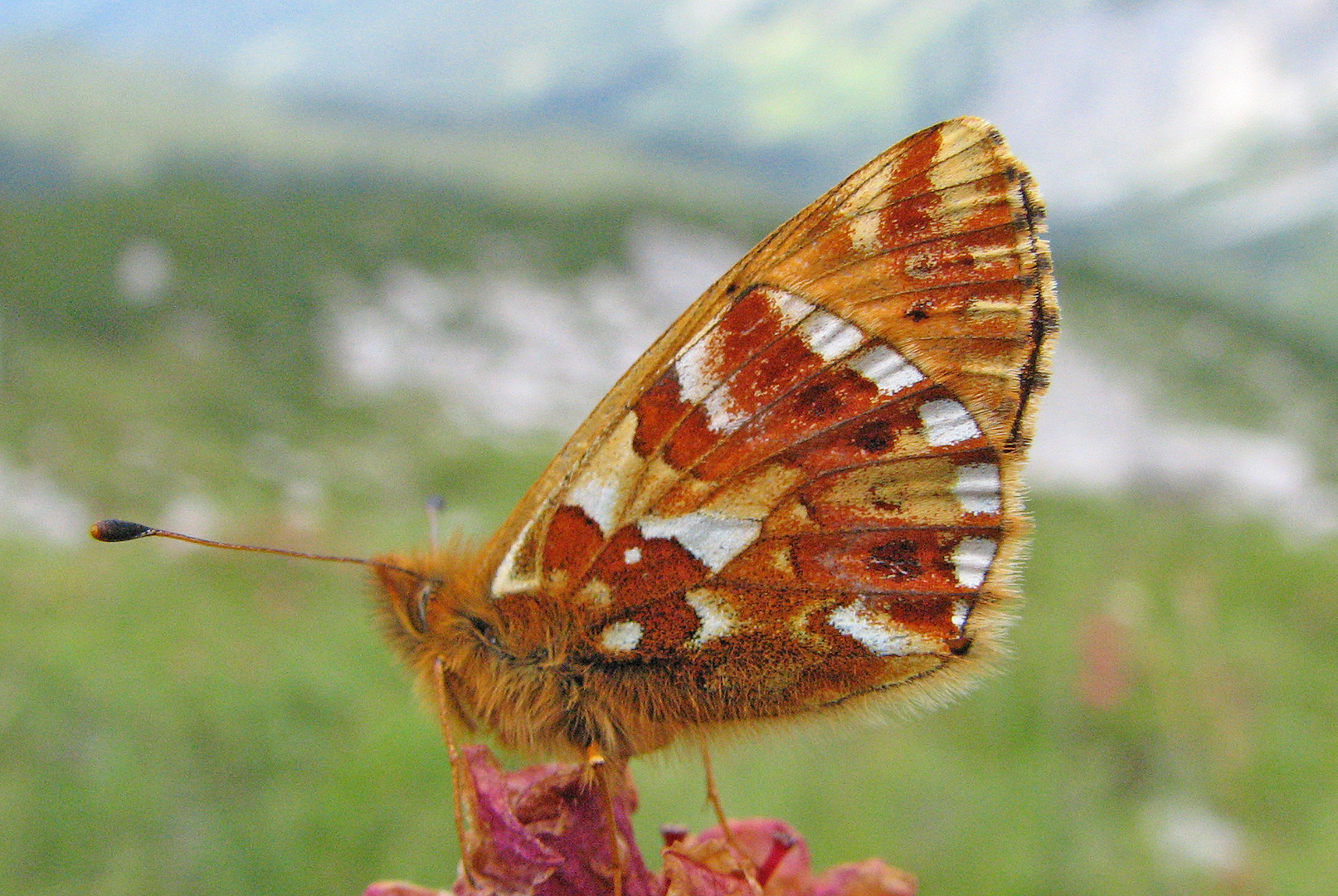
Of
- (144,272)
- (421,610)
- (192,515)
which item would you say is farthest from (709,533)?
(144,272)

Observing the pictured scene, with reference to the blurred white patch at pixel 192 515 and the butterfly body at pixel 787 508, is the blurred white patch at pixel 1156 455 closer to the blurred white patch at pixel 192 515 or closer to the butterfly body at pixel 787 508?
the blurred white patch at pixel 192 515

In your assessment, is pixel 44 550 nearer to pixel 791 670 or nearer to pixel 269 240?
pixel 791 670

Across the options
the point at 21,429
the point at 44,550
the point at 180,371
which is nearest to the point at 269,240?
the point at 180,371

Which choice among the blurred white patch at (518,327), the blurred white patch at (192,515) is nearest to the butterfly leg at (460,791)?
the blurred white patch at (192,515)

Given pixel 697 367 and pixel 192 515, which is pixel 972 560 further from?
pixel 192 515

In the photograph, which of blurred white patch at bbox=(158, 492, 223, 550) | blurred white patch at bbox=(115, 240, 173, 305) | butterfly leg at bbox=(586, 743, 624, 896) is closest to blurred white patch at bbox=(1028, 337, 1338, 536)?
blurred white patch at bbox=(158, 492, 223, 550)

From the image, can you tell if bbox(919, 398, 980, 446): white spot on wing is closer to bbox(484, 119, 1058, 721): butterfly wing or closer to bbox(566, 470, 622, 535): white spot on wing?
bbox(484, 119, 1058, 721): butterfly wing

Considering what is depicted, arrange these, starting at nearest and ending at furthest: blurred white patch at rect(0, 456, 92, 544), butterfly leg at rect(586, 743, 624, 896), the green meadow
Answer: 1. butterfly leg at rect(586, 743, 624, 896)
2. the green meadow
3. blurred white patch at rect(0, 456, 92, 544)
